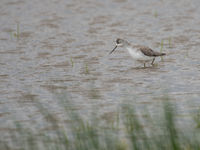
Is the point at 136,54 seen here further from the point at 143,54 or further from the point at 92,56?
the point at 92,56

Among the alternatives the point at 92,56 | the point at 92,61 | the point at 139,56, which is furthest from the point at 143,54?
the point at 92,56

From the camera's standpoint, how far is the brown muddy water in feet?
35.8

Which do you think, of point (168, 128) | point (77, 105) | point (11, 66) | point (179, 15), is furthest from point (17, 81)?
point (179, 15)

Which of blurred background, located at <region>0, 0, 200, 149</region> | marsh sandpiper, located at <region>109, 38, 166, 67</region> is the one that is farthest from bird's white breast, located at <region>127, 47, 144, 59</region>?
blurred background, located at <region>0, 0, 200, 149</region>

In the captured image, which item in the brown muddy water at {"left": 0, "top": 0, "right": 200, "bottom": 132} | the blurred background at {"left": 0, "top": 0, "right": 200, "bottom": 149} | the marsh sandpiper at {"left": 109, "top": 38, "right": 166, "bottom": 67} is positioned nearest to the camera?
the blurred background at {"left": 0, "top": 0, "right": 200, "bottom": 149}

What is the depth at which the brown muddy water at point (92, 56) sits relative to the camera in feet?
35.8

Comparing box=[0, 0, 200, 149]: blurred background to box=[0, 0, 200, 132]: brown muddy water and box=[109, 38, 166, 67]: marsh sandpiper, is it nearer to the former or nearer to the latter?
box=[0, 0, 200, 132]: brown muddy water

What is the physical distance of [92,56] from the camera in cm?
1557

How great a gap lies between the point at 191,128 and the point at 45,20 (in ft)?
40.6

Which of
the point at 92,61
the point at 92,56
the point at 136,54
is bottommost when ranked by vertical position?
the point at 92,61

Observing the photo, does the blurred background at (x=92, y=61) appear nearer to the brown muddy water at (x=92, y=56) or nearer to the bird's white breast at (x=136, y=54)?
the brown muddy water at (x=92, y=56)

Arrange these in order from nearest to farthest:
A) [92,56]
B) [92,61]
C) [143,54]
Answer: [143,54], [92,61], [92,56]

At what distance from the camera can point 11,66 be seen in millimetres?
14492

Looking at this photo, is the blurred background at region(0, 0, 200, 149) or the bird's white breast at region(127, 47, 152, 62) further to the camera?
the bird's white breast at region(127, 47, 152, 62)
